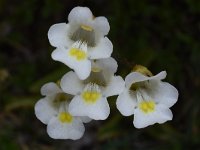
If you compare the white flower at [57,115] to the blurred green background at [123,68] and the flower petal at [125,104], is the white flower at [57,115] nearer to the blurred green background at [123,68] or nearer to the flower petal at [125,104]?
the flower petal at [125,104]

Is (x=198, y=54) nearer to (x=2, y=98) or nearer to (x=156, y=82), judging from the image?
(x=156, y=82)

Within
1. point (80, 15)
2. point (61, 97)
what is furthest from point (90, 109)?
point (80, 15)

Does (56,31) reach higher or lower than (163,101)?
higher

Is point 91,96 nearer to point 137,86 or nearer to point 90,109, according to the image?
point 90,109

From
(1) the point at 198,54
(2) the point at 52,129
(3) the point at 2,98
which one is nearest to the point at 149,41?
(1) the point at 198,54

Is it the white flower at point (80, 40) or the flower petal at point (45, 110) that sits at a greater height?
the white flower at point (80, 40)

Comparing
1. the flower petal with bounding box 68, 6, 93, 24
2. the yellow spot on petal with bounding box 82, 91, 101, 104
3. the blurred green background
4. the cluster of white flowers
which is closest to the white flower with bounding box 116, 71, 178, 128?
the cluster of white flowers

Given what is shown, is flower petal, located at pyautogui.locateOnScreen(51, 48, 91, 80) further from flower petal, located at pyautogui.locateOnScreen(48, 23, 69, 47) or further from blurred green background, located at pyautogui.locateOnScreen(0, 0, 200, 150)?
blurred green background, located at pyautogui.locateOnScreen(0, 0, 200, 150)

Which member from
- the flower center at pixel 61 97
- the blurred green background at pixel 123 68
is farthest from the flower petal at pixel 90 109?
the blurred green background at pixel 123 68
